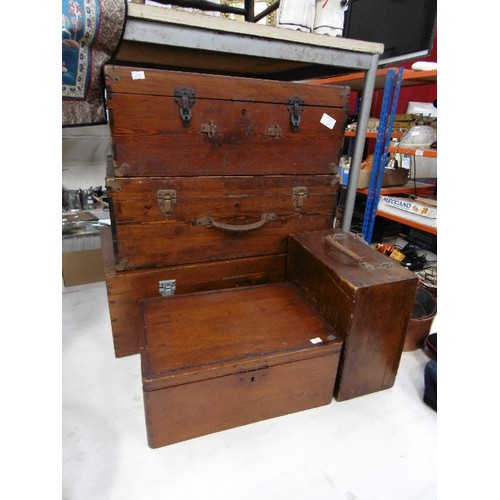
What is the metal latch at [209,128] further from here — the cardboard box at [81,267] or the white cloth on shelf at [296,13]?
the white cloth on shelf at [296,13]

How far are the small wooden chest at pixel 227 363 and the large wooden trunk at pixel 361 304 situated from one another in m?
0.05

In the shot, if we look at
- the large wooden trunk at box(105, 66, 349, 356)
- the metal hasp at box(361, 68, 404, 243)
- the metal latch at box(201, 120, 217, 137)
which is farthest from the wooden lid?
the metal hasp at box(361, 68, 404, 243)

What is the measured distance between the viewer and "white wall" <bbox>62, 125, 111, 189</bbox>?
73.2 inches

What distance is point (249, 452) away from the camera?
2.66ft

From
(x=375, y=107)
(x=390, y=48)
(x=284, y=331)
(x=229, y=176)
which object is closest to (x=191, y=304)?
(x=284, y=331)

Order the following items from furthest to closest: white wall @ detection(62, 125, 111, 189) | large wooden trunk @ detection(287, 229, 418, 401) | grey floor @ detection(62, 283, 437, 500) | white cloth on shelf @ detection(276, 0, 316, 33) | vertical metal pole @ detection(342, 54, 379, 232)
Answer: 1. white cloth on shelf @ detection(276, 0, 316, 33)
2. white wall @ detection(62, 125, 111, 189)
3. vertical metal pole @ detection(342, 54, 379, 232)
4. large wooden trunk @ detection(287, 229, 418, 401)
5. grey floor @ detection(62, 283, 437, 500)

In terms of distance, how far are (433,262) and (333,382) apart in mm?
1239

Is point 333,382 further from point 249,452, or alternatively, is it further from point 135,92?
point 135,92

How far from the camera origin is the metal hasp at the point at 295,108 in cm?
104

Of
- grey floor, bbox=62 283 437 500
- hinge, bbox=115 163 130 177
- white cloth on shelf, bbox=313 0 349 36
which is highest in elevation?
white cloth on shelf, bbox=313 0 349 36

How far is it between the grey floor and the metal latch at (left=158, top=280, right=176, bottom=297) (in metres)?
0.26

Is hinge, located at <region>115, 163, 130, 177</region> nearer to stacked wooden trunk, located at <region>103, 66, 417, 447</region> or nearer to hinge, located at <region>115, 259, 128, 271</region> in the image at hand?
stacked wooden trunk, located at <region>103, 66, 417, 447</region>

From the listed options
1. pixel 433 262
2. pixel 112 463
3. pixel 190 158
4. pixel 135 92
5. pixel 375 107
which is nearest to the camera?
pixel 112 463

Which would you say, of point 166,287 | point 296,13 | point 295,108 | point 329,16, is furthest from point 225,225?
point 329,16
